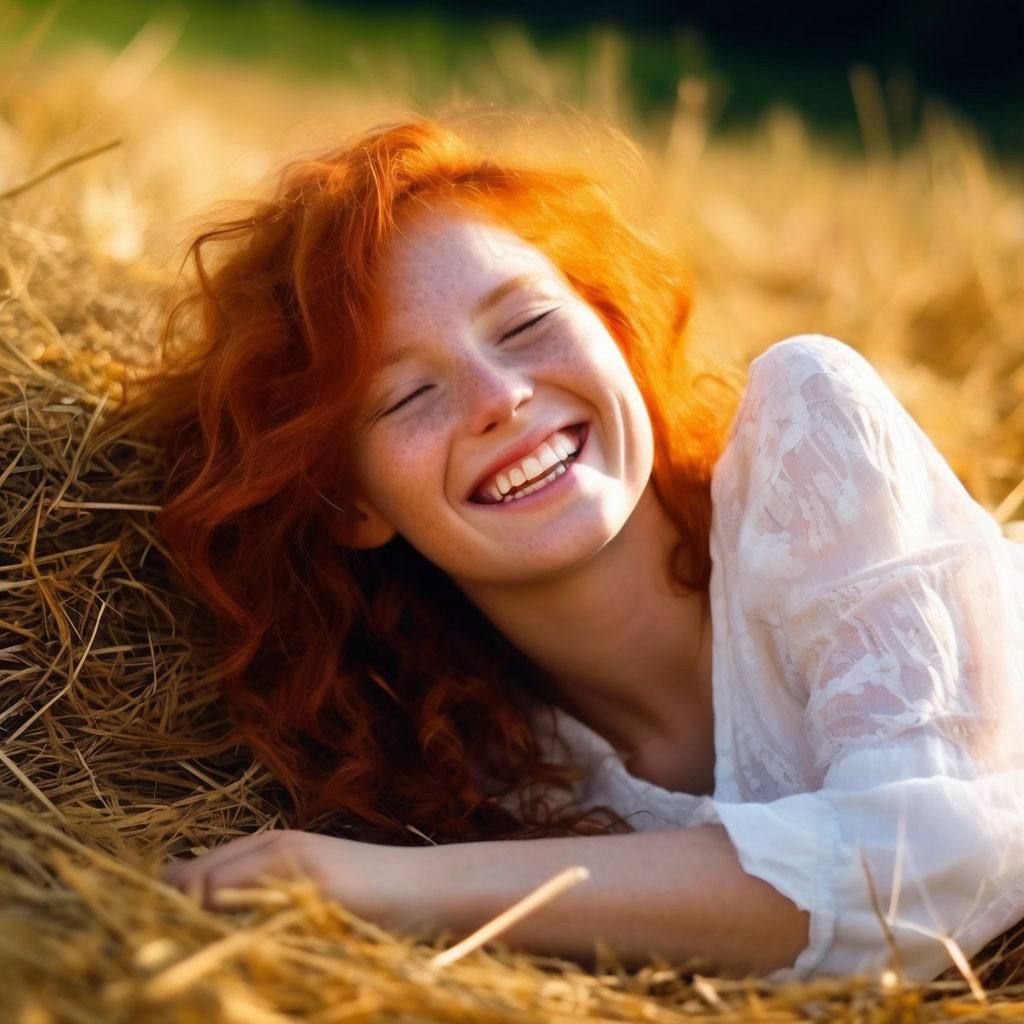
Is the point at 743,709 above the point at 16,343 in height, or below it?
below

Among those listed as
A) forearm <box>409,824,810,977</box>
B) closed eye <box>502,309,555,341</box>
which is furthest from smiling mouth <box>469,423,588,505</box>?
forearm <box>409,824,810,977</box>

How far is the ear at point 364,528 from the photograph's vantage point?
226 cm

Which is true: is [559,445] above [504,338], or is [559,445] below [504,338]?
below

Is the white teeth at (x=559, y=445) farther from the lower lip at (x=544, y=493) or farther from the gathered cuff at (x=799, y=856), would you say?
the gathered cuff at (x=799, y=856)

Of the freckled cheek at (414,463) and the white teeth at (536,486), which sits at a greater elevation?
the freckled cheek at (414,463)

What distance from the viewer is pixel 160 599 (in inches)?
90.7

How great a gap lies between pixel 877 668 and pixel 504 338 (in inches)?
30.0

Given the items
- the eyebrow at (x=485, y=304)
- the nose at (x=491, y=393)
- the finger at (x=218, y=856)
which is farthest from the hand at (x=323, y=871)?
the eyebrow at (x=485, y=304)

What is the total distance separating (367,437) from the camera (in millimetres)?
2096

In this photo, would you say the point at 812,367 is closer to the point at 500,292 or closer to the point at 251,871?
the point at 500,292

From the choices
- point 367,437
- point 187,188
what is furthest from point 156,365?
point 187,188

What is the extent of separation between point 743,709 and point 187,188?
9.59 ft

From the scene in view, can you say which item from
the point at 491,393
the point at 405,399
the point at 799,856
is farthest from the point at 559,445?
the point at 799,856

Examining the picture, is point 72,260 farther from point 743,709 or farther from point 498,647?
point 743,709
